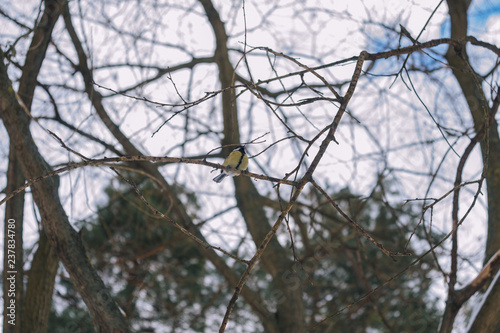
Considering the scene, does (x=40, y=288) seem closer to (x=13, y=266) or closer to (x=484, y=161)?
(x=13, y=266)

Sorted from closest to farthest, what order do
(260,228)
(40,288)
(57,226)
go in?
(57,226) → (40,288) → (260,228)

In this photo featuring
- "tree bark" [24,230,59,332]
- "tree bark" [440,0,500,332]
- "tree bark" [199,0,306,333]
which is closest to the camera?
"tree bark" [440,0,500,332]

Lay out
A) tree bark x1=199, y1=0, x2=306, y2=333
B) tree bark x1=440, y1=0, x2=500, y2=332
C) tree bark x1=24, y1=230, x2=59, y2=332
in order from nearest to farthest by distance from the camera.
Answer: tree bark x1=440, y1=0, x2=500, y2=332, tree bark x1=24, y1=230, x2=59, y2=332, tree bark x1=199, y1=0, x2=306, y2=333

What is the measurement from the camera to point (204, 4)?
4602mm

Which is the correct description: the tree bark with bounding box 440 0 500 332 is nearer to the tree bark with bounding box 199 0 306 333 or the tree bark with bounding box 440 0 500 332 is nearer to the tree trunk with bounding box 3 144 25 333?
the tree bark with bounding box 199 0 306 333

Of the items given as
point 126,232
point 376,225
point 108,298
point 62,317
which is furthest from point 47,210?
point 376,225

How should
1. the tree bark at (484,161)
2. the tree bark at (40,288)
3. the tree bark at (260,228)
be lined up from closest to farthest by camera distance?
the tree bark at (484,161), the tree bark at (40,288), the tree bark at (260,228)

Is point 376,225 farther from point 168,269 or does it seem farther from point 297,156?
point 168,269

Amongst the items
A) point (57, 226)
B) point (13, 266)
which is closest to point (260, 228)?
point (57, 226)

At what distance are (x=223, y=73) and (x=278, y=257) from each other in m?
1.93

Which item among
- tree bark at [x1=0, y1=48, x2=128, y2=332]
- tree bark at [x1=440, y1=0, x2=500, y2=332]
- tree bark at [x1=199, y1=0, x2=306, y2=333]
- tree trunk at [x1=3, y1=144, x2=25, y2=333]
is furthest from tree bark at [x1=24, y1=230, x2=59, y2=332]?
tree bark at [x1=440, y1=0, x2=500, y2=332]

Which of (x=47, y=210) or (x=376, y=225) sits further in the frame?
(x=376, y=225)

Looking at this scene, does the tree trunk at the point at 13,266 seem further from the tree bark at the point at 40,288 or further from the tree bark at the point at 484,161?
the tree bark at the point at 484,161

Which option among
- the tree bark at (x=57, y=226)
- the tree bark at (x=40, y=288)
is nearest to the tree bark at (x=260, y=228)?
the tree bark at (x=57, y=226)
